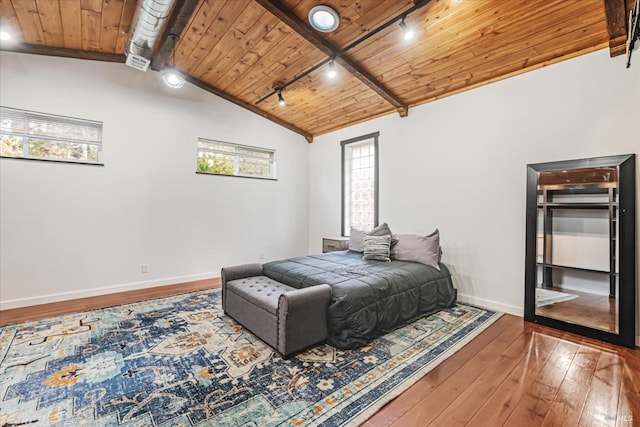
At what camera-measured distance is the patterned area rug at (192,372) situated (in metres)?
1.67

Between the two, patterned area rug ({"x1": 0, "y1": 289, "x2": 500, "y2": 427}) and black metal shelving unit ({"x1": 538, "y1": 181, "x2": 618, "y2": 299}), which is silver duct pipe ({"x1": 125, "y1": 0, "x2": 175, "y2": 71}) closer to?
patterned area rug ({"x1": 0, "y1": 289, "x2": 500, "y2": 427})

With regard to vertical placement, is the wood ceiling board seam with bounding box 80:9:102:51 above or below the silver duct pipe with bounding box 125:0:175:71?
above

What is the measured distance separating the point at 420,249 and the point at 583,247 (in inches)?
62.2

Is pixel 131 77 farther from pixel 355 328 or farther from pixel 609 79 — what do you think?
pixel 609 79

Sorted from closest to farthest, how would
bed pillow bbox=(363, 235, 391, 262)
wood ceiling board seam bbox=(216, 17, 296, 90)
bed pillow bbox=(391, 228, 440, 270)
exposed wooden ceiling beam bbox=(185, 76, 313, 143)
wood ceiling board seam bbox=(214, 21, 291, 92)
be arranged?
wood ceiling board seam bbox=(214, 21, 291, 92) → wood ceiling board seam bbox=(216, 17, 296, 90) → bed pillow bbox=(391, 228, 440, 270) → bed pillow bbox=(363, 235, 391, 262) → exposed wooden ceiling beam bbox=(185, 76, 313, 143)

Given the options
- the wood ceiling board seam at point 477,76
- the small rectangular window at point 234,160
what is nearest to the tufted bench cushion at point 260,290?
the small rectangular window at point 234,160

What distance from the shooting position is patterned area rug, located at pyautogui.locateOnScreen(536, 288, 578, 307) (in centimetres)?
296

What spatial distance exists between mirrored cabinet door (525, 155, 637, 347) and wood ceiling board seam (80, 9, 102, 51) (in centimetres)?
508

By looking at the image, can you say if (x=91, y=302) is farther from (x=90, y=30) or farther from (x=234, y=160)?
(x=90, y=30)

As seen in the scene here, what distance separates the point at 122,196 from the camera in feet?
13.3

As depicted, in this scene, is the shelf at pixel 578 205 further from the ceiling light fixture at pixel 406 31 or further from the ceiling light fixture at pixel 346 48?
the ceiling light fixture at pixel 346 48

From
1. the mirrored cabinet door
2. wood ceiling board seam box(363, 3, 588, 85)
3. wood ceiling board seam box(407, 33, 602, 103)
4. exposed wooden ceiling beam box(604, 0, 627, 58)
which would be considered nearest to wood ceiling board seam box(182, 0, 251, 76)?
wood ceiling board seam box(363, 3, 588, 85)

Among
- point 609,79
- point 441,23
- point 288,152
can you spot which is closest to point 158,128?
point 288,152

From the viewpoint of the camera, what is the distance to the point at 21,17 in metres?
2.95
